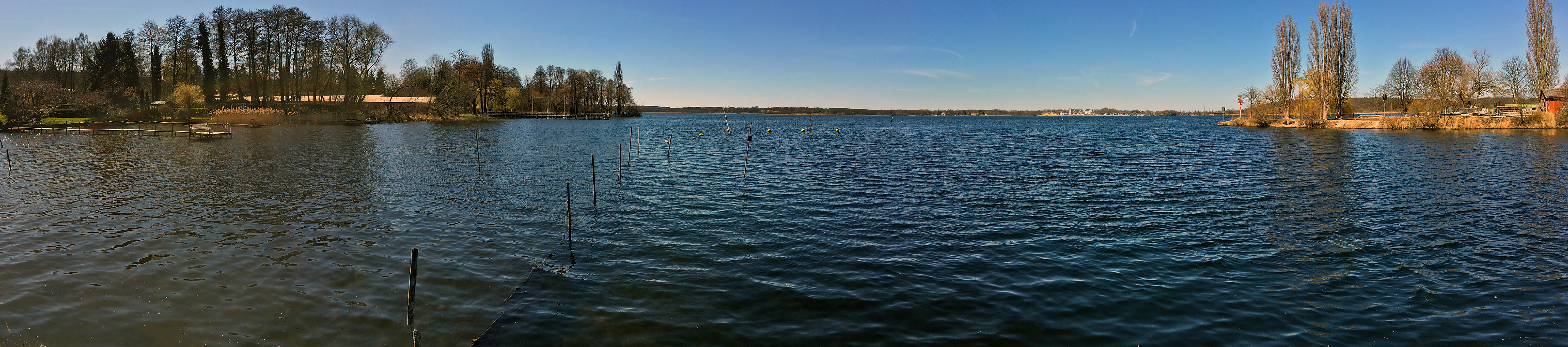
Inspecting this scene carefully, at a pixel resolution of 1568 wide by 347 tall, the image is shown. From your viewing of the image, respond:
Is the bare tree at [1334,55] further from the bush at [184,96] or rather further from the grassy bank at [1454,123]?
the bush at [184,96]

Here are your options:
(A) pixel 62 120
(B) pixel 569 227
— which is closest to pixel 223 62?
(A) pixel 62 120

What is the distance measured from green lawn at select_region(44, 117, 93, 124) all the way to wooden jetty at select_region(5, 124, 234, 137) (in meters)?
4.94

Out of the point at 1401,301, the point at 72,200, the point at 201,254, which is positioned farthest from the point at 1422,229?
the point at 72,200

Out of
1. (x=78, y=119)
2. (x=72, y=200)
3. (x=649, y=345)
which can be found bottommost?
(x=649, y=345)

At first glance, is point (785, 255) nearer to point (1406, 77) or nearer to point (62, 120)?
point (62, 120)

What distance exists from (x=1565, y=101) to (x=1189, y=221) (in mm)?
69349

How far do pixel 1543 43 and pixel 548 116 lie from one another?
125m

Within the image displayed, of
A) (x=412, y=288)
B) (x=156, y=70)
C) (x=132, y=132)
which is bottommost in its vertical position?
(x=412, y=288)

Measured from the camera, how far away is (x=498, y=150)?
37.8m

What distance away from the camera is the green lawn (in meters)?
48.2

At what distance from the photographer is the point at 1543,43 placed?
57.4 meters

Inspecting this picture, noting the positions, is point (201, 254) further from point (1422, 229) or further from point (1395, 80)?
point (1395, 80)

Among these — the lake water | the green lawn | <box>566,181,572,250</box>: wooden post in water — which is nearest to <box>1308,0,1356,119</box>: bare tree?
the lake water

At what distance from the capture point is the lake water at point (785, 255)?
8.16 m
